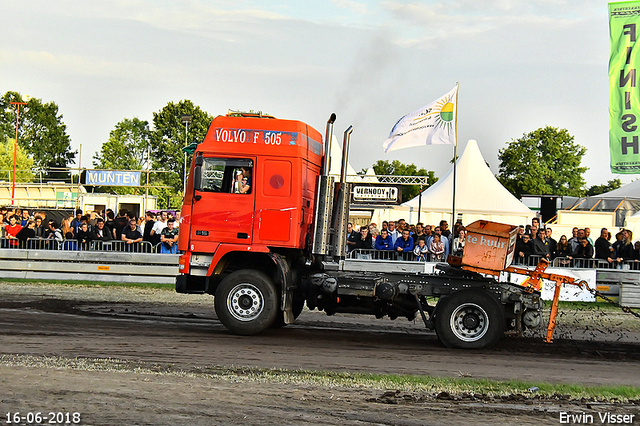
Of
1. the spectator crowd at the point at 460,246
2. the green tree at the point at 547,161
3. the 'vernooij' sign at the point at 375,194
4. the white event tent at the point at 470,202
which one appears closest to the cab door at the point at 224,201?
the 'vernooij' sign at the point at 375,194

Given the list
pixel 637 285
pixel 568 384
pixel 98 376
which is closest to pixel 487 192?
pixel 637 285

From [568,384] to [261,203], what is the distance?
4.99 meters

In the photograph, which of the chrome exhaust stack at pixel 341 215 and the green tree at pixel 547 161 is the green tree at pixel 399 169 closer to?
the green tree at pixel 547 161

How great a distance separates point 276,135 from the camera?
34.8 ft

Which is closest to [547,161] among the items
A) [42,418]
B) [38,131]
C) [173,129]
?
[173,129]

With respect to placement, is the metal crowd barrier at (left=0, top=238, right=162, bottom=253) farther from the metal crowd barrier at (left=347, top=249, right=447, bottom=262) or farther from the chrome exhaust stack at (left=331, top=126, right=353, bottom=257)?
the chrome exhaust stack at (left=331, top=126, right=353, bottom=257)

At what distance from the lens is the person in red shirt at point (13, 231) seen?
1797 centimetres

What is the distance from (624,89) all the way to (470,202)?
18123 mm

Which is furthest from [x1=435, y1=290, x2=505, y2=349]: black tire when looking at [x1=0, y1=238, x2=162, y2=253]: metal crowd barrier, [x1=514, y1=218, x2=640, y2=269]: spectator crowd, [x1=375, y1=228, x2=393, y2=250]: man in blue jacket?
[x1=0, y1=238, x2=162, y2=253]: metal crowd barrier

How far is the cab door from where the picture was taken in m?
10.5

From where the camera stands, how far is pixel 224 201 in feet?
34.4

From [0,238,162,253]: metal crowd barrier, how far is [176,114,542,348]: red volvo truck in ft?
23.3

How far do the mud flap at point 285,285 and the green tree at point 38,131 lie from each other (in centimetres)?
7761

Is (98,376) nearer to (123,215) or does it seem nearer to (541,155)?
(123,215)
